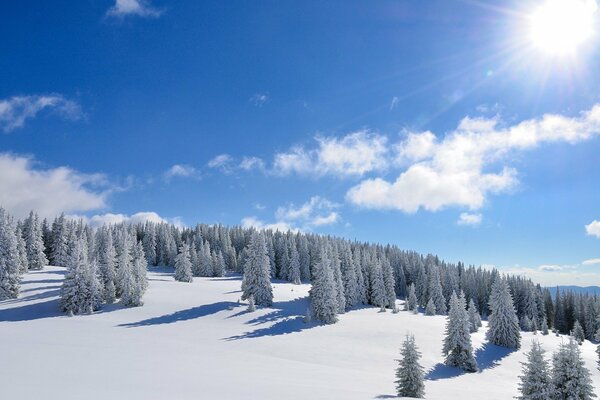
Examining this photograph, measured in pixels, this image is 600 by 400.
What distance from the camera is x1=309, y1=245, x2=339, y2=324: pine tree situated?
63750 millimetres

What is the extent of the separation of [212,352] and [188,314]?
2359 cm

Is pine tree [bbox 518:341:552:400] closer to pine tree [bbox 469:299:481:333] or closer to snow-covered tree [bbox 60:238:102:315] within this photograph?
pine tree [bbox 469:299:481:333]

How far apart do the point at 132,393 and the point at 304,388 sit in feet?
31.9

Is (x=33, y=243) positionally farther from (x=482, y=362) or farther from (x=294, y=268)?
(x=482, y=362)

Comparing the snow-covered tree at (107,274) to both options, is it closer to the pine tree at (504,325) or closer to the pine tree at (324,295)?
the pine tree at (324,295)

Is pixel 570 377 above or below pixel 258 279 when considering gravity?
below

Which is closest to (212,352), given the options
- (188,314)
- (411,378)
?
(411,378)

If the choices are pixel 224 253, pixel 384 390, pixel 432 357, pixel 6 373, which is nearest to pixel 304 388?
pixel 384 390

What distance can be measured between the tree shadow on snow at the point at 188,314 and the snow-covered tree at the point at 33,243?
5159cm

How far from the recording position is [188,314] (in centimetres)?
5872

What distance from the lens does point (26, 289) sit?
67.9 m

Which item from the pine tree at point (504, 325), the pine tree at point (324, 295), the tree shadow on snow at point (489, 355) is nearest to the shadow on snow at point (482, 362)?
the tree shadow on snow at point (489, 355)

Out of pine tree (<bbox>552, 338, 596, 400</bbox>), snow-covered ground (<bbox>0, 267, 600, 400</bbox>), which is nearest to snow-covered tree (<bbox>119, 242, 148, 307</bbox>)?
snow-covered ground (<bbox>0, 267, 600, 400</bbox>)

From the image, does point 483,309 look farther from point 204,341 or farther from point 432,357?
point 204,341
